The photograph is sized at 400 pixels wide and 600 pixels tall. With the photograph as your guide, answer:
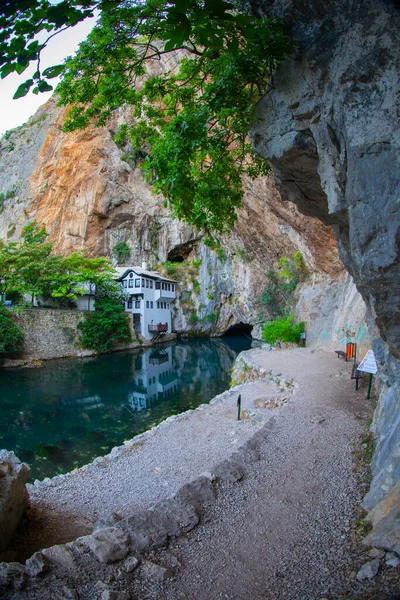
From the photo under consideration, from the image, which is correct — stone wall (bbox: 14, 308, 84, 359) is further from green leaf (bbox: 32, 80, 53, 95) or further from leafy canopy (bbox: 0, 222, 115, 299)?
green leaf (bbox: 32, 80, 53, 95)

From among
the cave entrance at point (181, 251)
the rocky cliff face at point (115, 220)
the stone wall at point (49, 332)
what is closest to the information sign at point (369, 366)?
the stone wall at point (49, 332)

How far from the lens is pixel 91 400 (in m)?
15.8

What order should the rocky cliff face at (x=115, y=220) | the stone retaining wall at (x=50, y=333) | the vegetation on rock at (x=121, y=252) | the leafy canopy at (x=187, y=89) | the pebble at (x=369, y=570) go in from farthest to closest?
the vegetation on rock at (x=121, y=252) < the rocky cliff face at (x=115, y=220) < the stone retaining wall at (x=50, y=333) < the leafy canopy at (x=187, y=89) < the pebble at (x=369, y=570)

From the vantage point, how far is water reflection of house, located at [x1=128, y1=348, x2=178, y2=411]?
1555cm

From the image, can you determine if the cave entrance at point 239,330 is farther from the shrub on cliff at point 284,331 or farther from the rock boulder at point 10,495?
the rock boulder at point 10,495

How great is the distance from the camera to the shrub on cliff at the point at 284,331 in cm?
2127

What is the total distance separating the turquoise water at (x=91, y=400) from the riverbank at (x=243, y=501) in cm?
269

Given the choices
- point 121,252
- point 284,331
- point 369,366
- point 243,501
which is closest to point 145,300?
point 121,252

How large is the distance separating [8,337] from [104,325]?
7.20 metres

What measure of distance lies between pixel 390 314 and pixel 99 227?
3927cm

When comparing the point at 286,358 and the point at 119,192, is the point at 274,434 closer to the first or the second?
the point at 286,358

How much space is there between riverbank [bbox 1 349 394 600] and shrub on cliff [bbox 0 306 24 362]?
55.9ft

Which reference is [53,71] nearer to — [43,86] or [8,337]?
[43,86]

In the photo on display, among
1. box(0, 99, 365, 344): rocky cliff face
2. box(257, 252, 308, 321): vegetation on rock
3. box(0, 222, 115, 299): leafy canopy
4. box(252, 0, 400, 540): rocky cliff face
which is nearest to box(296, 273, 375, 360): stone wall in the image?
box(257, 252, 308, 321): vegetation on rock
